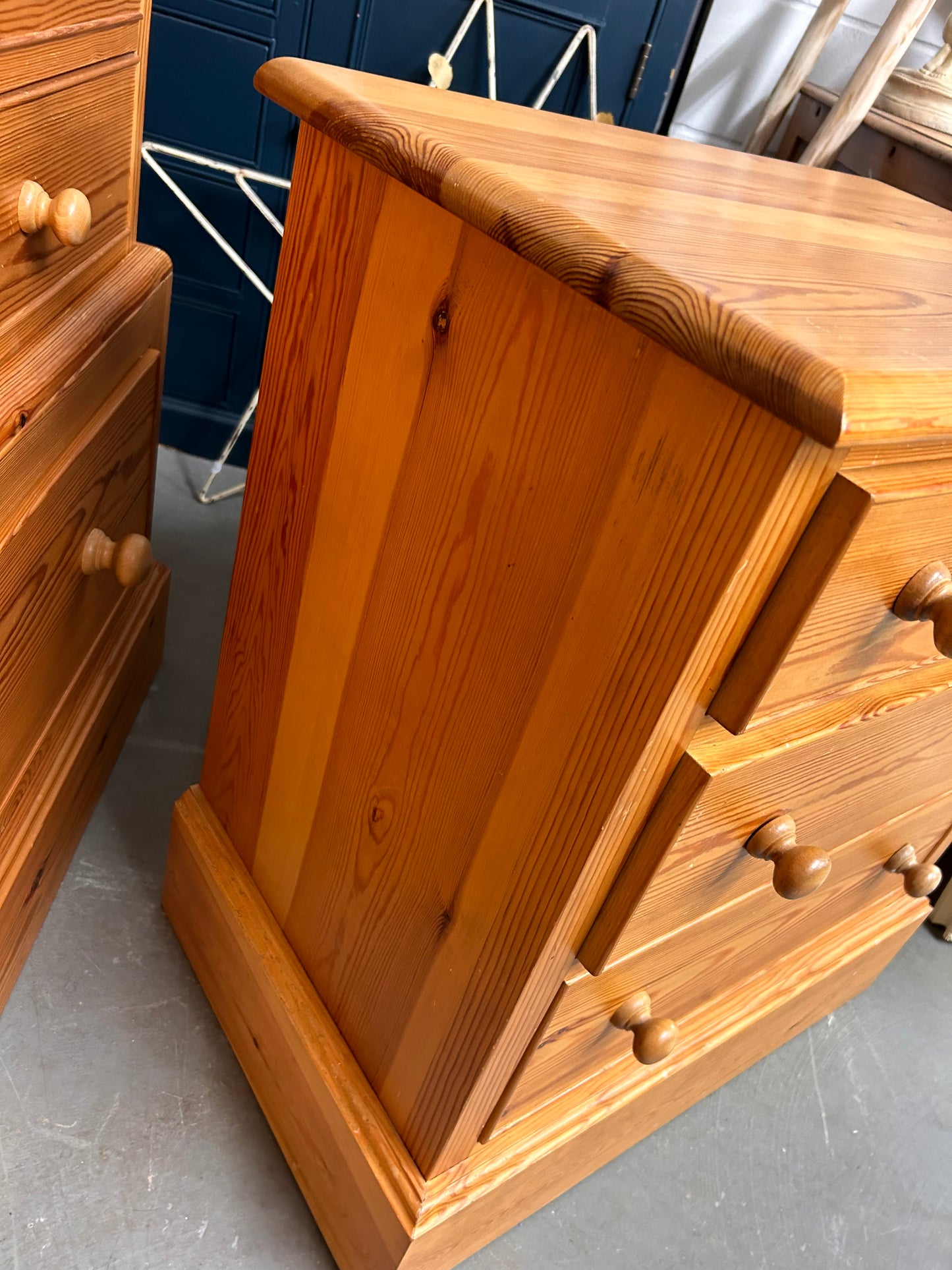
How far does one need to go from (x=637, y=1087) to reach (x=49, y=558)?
692mm

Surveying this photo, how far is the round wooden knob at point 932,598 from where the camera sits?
49 cm

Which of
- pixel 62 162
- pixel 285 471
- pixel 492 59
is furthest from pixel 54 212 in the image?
pixel 492 59

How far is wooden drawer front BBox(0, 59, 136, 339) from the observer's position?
625mm

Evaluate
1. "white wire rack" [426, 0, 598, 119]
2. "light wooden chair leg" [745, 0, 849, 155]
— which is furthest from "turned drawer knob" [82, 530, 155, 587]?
"light wooden chair leg" [745, 0, 849, 155]

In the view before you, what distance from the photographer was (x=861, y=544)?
1.46 ft

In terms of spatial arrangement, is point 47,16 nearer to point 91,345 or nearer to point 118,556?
point 91,345

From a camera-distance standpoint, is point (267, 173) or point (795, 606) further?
point (267, 173)

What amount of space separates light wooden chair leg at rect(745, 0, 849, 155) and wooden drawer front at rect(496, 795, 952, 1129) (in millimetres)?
1047

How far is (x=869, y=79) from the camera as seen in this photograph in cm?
121

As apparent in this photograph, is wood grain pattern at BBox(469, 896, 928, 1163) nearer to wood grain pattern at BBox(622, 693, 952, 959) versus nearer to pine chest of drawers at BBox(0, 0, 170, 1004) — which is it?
wood grain pattern at BBox(622, 693, 952, 959)

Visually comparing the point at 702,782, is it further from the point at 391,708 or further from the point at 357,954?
the point at 357,954

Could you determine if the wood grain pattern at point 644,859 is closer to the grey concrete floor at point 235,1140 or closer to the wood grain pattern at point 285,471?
the wood grain pattern at point 285,471

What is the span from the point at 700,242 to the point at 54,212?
1.51ft

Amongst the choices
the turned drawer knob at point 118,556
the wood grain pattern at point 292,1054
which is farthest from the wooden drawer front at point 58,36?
the wood grain pattern at point 292,1054
